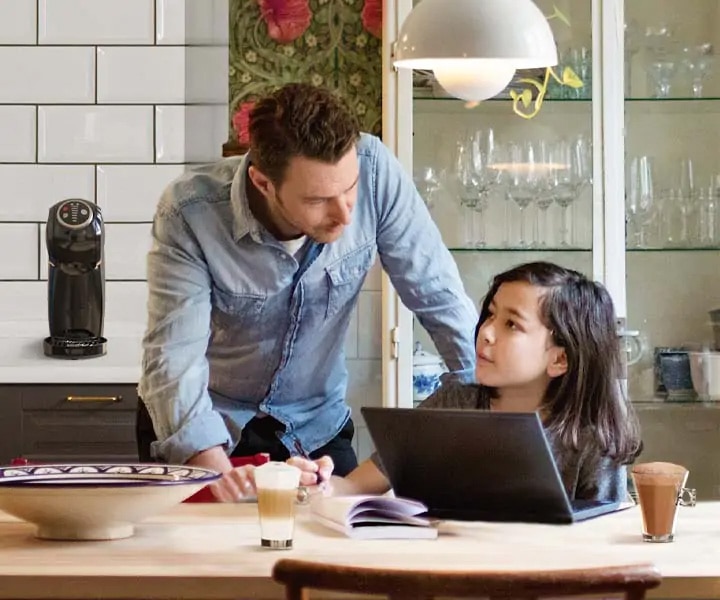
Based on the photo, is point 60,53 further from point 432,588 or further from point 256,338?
point 432,588

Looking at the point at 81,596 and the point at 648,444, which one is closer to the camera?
the point at 81,596

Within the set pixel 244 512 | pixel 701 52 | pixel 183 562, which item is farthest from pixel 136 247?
pixel 183 562

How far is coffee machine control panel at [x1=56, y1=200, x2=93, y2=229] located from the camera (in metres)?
3.53

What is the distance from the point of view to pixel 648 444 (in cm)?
382

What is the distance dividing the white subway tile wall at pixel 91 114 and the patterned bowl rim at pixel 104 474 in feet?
6.43

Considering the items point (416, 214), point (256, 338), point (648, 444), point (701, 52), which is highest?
point (701, 52)

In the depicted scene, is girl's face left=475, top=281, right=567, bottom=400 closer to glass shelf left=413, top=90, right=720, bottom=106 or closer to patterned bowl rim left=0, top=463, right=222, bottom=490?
patterned bowl rim left=0, top=463, right=222, bottom=490

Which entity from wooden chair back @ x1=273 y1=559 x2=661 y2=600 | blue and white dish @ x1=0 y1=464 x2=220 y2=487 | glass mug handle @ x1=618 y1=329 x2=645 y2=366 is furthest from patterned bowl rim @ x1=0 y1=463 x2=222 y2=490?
glass mug handle @ x1=618 y1=329 x2=645 y2=366

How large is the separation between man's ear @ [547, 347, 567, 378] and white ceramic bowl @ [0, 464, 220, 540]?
722 millimetres

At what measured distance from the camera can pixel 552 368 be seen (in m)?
2.35

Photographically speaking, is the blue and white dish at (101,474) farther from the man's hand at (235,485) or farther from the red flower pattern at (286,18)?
the red flower pattern at (286,18)

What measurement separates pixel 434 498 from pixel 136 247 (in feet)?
6.90

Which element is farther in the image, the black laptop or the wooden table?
the black laptop

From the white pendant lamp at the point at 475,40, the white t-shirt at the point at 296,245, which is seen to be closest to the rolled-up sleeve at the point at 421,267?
the white t-shirt at the point at 296,245
